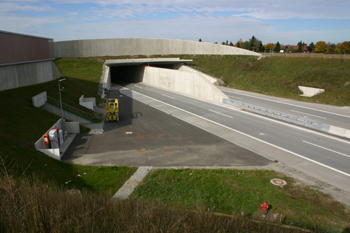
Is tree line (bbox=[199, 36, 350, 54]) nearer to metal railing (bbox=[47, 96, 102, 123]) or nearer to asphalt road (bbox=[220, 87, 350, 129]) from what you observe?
asphalt road (bbox=[220, 87, 350, 129])

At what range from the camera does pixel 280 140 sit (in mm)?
19938

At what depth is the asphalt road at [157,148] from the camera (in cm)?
1591

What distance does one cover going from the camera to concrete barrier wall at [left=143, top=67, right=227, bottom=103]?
37094 mm

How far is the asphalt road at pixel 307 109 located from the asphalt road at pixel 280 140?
205 inches

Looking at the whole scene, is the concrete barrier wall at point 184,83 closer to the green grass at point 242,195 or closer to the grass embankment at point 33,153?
the grass embankment at point 33,153

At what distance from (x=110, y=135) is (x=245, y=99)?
2393 centimetres

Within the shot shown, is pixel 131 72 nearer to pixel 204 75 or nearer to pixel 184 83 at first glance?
pixel 204 75

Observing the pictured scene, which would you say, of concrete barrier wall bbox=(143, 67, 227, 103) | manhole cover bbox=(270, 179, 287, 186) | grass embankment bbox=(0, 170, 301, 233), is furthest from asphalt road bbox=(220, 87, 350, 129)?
grass embankment bbox=(0, 170, 301, 233)

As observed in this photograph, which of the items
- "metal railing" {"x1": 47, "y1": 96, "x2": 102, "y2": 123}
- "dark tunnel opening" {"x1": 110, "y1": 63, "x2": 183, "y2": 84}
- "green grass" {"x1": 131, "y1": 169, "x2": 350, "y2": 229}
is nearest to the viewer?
"green grass" {"x1": 131, "y1": 169, "x2": 350, "y2": 229}

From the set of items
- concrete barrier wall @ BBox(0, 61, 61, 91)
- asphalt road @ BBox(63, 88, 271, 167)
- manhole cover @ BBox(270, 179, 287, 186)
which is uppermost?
concrete barrier wall @ BBox(0, 61, 61, 91)

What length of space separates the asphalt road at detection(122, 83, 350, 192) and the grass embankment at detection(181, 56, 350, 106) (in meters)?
15.4

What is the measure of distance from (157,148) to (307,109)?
22.6 meters

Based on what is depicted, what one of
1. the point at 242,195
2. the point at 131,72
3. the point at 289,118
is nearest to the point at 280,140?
Answer: the point at 289,118

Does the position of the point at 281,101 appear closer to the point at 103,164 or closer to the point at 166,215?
the point at 103,164
